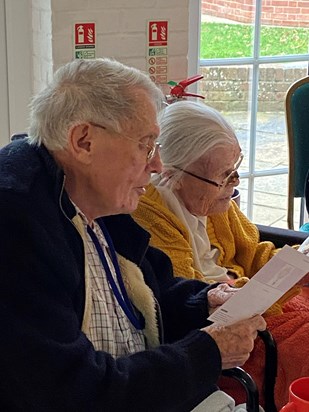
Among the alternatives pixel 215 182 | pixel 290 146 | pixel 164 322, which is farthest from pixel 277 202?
pixel 164 322

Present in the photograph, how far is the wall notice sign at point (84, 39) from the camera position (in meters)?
2.73

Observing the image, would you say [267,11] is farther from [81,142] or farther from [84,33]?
[81,142]

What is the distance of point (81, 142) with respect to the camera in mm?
1456

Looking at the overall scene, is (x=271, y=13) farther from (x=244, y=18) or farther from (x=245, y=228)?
(x=245, y=228)

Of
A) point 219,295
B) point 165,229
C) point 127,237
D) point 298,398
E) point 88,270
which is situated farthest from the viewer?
point 165,229

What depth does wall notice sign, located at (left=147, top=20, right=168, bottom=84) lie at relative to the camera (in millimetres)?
2875

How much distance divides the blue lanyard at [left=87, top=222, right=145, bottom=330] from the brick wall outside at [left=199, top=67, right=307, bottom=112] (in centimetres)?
176

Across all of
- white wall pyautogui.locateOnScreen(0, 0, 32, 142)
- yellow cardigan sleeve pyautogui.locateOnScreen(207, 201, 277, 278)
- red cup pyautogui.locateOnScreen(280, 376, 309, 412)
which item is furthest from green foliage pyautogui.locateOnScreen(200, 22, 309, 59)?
red cup pyautogui.locateOnScreen(280, 376, 309, 412)

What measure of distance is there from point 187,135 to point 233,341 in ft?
2.05

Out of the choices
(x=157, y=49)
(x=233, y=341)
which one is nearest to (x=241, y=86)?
(x=157, y=49)

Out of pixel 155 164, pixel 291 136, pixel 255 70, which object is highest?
pixel 255 70

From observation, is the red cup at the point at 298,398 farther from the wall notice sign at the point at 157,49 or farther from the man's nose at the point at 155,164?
the wall notice sign at the point at 157,49

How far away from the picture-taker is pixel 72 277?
1.41 metres

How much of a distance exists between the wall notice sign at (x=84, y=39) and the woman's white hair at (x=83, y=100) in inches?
49.4
